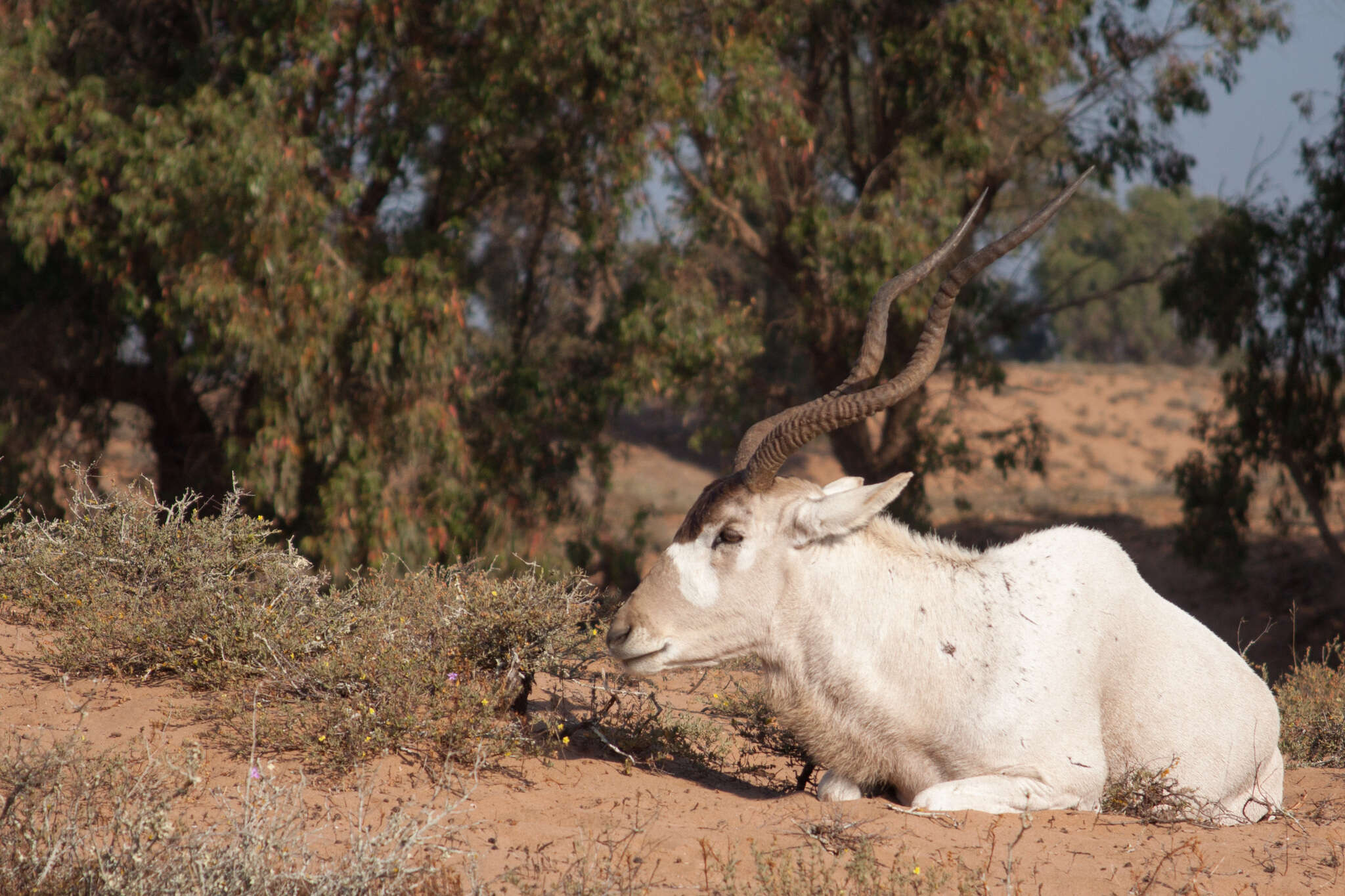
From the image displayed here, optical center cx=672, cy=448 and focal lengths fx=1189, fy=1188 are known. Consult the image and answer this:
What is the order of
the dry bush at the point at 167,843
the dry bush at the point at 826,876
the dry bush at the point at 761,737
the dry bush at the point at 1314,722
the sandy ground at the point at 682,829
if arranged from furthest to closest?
1. the dry bush at the point at 1314,722
2. the dry bush at the point at 761,737
3. the sandy ground at the point at 682,829
4. the dry bush at the point at 826,876
5. the dry bush at the point at 167,843

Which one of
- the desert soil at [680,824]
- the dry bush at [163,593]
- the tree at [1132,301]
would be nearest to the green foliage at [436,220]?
the dry bush at [163,593]

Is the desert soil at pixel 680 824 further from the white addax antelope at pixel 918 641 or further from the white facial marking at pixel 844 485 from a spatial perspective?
the white facial marking at pixel 844 485

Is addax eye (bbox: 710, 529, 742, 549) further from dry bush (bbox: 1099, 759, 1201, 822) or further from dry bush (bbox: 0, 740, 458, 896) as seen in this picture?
dry bush (bbox: 1099, 759, 1201, 822)

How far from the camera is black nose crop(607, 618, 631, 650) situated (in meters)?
5.03

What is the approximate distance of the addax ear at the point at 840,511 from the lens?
495cm

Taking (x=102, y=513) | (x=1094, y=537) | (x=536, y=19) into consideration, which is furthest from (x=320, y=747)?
(x=536, y=19)

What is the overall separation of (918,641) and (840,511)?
64 centimetres

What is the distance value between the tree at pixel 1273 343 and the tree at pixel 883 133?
57.0 inches

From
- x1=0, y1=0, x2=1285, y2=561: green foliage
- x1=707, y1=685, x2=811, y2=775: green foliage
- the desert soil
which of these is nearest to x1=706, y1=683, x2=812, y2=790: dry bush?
x1=707, y1=685, x2=811, y2=775: green foliage

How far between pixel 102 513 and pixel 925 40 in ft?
35.6

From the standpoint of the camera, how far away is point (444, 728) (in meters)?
4.92

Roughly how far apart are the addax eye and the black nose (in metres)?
0.51

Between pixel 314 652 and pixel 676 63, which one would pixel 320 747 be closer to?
pixel 314 652

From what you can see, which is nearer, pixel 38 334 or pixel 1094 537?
pixel 1094 537
